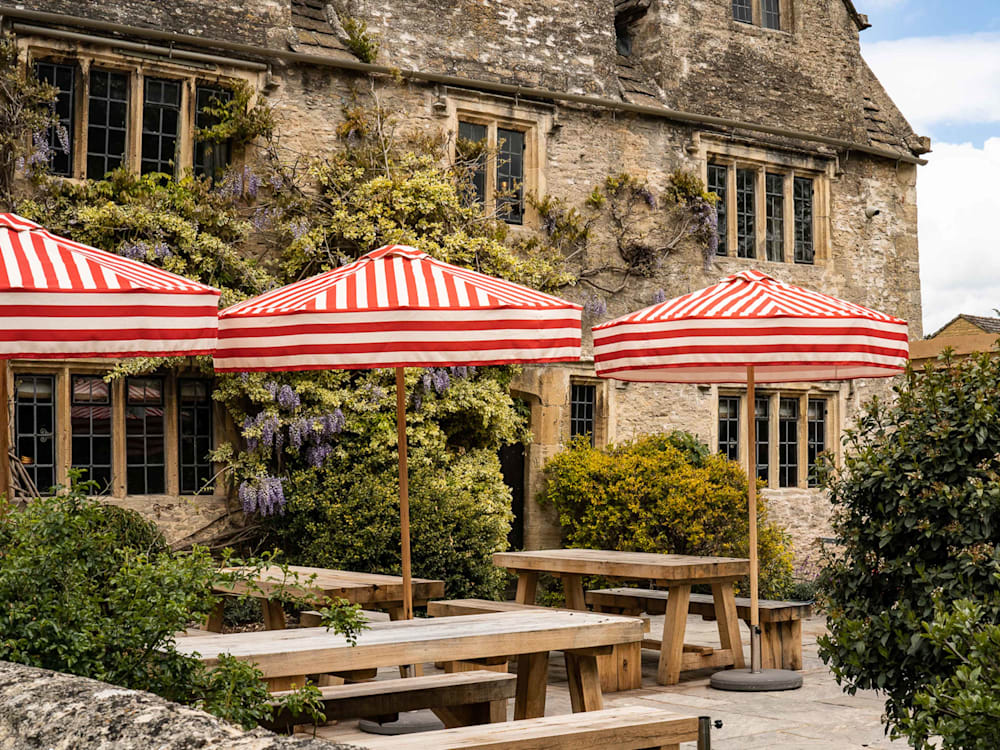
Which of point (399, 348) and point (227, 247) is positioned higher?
point (227, 247)

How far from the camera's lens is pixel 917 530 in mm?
4656

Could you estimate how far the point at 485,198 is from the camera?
13.1 m

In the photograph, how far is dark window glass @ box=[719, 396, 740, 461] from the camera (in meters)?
14.6

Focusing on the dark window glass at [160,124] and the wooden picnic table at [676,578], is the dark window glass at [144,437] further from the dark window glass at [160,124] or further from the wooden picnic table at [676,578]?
the wooden picnic table at [676,578]

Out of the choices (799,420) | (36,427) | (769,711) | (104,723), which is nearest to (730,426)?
(799,420)

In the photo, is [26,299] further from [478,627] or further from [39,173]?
[39,173]

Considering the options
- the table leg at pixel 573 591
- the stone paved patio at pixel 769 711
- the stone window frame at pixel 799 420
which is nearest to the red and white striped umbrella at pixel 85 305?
the stone paved patio at pixel 769 711

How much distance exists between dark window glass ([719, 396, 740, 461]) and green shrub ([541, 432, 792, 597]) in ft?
5.58

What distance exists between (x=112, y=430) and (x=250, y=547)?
5.37 ft

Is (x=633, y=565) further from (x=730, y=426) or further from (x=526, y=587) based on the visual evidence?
(x=730, y=426)

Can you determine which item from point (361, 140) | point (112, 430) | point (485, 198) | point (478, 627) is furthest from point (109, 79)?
point (478, 627)

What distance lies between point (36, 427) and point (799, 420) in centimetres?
909

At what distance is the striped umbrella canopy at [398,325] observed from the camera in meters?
5.63

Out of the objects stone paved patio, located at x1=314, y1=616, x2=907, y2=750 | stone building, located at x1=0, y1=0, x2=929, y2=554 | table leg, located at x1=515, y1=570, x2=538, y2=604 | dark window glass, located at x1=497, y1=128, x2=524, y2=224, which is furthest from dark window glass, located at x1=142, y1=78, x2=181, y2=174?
stone paved patio, located at x1=314, y1=616, x2=907, y2=750
